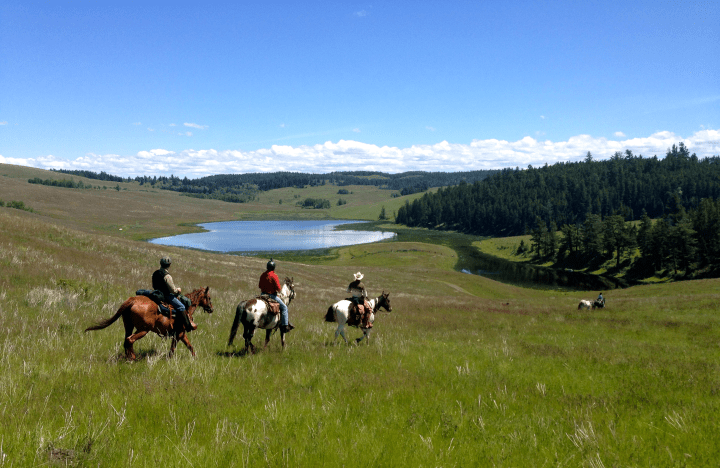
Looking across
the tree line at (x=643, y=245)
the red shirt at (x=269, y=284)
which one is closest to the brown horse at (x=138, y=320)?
the red shirt at (x=269, y=284)

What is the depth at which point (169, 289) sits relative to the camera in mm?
8016

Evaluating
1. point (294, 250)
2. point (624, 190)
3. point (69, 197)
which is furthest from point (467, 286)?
point (69, 197)

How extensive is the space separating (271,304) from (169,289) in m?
2.52

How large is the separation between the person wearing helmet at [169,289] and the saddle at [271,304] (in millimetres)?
1820

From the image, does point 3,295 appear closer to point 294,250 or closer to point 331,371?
point 331,371

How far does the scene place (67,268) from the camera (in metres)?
17.7

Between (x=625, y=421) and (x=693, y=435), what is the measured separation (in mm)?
749

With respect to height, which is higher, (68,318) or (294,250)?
(68,318)

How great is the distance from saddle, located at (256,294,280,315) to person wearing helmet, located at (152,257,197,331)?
5.97ft

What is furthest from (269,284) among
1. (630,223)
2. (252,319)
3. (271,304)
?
(630,223)

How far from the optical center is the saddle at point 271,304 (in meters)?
9.54

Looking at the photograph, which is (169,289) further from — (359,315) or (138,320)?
(359,315)

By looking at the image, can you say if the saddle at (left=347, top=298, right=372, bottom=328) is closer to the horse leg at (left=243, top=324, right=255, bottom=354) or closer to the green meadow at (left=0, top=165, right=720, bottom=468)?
the green meadow at (left=0, top=165, right=720, bottom=468)

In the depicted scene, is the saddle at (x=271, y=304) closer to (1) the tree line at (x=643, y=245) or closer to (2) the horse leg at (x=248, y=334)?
(2) the horse leg at (x=248, y=334)
